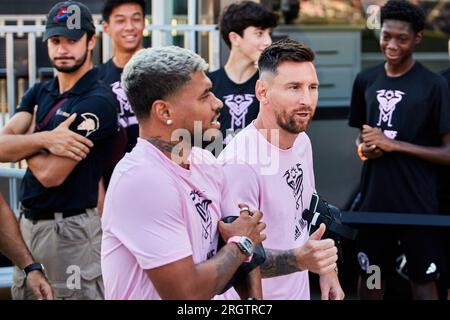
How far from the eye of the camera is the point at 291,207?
3.46 m

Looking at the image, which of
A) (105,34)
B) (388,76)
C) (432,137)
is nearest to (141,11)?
(105,34)

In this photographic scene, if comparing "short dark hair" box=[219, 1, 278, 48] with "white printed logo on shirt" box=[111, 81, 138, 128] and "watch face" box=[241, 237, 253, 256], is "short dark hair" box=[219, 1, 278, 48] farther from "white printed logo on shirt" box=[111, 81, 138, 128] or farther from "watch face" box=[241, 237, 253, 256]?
"watch face" box=[241, 237, 253, 256]

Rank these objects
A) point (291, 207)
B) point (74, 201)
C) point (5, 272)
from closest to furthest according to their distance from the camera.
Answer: point (291, 207) → point (74, 201) → point (5, 272)

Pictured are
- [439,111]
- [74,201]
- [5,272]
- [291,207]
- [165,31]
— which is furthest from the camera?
[165,31]

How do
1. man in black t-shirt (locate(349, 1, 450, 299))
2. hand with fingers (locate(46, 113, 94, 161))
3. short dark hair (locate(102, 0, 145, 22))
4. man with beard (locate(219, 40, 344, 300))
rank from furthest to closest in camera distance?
1. short dark hair (locate(102, 0, 145, 22))
2. man in black t-shirt (locate(349, 1, 450, 299))
3. hand with fingers (locate(46, 113, 94, 161))
4. man with beard (locate(219, 40, 344, 300))

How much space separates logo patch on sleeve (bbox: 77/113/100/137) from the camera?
4430 millimetres

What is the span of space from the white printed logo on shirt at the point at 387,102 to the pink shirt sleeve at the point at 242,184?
195 centimetres

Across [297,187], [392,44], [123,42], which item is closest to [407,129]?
[392,44]

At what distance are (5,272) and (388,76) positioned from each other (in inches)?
99.0

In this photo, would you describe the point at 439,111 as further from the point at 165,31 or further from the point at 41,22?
the point at 41,22

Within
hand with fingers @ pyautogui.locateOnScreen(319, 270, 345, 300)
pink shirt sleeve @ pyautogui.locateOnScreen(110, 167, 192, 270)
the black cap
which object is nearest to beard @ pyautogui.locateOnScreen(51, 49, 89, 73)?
the black cap

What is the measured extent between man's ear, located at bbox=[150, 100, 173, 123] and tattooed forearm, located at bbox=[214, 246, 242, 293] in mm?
443

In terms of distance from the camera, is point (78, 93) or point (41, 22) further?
point (41, 22)

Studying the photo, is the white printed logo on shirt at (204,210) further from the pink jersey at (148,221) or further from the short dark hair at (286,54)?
the short dark hair at (286,54)
